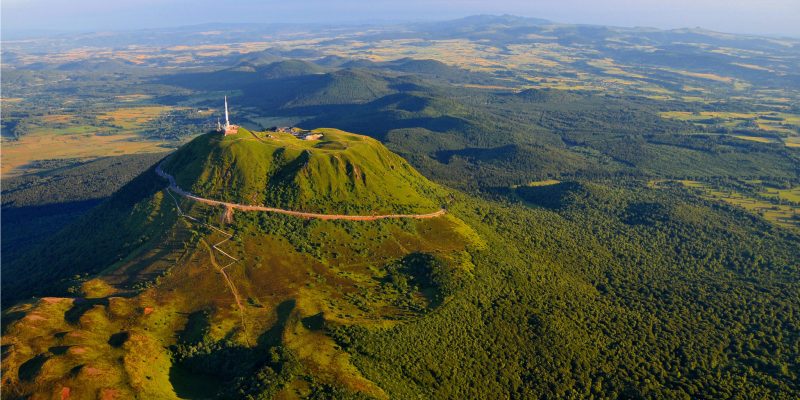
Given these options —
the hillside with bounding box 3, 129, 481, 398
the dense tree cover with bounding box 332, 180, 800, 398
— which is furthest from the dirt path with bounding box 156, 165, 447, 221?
the dense tree cover with bounding box 332, 180, 800, 398

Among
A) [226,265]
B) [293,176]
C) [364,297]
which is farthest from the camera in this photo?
[293,176]

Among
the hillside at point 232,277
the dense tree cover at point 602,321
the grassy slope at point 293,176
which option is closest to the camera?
the hillside at point 232,277

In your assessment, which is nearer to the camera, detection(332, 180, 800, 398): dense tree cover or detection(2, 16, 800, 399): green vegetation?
detection(2, 16, 800, 399): green vegetation

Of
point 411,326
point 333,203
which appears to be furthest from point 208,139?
point 411,326

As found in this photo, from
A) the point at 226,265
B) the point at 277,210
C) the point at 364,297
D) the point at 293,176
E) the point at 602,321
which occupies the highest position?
the point at 293,176

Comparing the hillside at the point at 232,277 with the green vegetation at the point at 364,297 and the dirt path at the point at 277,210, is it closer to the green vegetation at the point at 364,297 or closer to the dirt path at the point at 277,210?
the green vegetation at the point at 364,297

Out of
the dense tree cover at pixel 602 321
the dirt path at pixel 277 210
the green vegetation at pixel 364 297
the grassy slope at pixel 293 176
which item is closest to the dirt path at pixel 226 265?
the green vegetation at pixel 364 297

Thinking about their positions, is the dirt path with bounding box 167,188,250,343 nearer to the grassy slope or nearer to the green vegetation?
the green vegetation

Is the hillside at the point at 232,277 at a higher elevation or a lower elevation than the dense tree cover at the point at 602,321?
higher

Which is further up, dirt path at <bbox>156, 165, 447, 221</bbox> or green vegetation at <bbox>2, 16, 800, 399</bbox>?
dirt path at <bbox>156, 165, 447, 221</bbox>

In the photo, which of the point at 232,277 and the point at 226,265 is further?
the point at 226,265

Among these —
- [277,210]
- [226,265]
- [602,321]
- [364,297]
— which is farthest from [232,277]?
[602,321]

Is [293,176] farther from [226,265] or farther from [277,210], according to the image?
[226,265]
